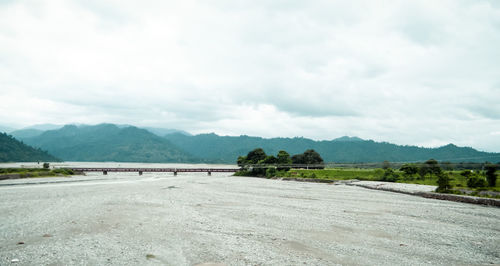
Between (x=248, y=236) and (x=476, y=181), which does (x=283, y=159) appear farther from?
(x=248, y=236)

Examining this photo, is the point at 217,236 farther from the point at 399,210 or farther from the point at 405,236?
the point at 399,210

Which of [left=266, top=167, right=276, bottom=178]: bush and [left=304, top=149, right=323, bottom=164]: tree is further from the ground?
[left=304, top=149, right=323, bottom=164]: tree

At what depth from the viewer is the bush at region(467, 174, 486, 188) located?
24.8 meters

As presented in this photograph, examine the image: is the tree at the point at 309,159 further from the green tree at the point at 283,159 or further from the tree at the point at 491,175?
the tree at the point at 491,175

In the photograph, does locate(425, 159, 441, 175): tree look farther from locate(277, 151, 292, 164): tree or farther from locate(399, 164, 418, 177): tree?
locate(277, 151, 292, 164): tree

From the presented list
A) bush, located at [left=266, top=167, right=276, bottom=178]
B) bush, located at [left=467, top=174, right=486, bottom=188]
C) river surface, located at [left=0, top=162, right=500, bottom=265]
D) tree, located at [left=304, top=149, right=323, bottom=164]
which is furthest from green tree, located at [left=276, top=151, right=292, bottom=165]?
river surface, located at [left=0, top=162, right=500, bottom=265]

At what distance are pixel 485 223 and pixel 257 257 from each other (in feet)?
44.4

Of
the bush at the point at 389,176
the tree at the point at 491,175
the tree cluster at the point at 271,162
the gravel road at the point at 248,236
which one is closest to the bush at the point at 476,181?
the tree at the point at 491,175

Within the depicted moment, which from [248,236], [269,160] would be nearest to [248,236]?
[248,236]

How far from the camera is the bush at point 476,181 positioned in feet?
81.5

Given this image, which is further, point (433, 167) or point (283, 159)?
point (283, 159)

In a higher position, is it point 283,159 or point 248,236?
point 283,159

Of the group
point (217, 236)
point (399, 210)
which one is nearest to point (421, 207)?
point (399, 210)

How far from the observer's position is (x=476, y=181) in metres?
25.2
